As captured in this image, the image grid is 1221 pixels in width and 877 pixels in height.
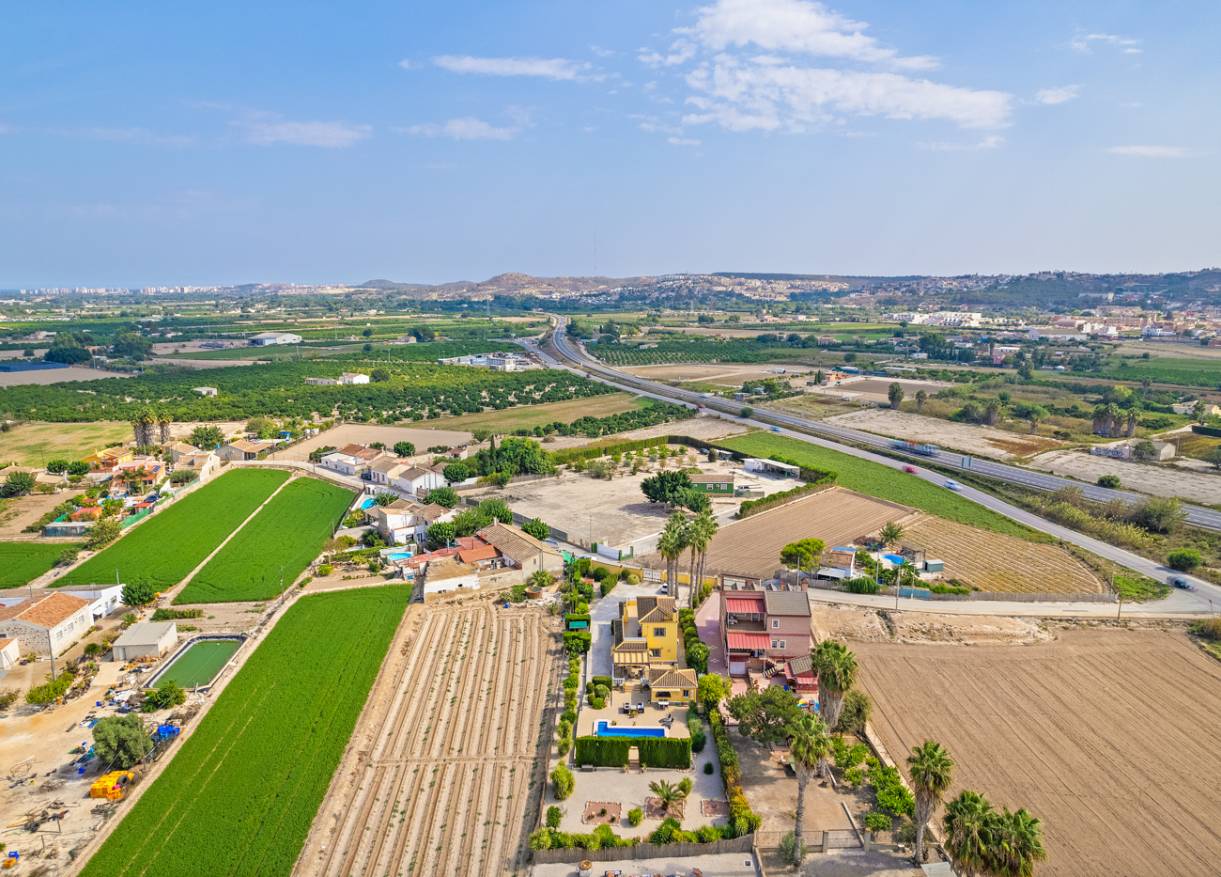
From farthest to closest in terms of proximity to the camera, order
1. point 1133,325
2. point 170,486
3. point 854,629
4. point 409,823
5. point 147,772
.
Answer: point 1133,325 → point 170,486 → point 854,629 → point 147,772 → point 409,823

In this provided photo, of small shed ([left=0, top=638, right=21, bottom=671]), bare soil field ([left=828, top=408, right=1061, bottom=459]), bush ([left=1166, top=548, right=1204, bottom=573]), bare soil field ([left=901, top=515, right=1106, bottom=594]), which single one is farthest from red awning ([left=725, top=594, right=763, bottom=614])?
bare soil field ([left=828, top=408, right=1061, bottom=459])

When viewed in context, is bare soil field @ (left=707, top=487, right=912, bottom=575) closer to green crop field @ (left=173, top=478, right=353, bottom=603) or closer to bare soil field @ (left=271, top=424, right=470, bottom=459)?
green crop field @ (left=173, top=478, right=353, bottom=603)

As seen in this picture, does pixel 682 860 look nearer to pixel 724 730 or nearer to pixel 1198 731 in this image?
pixel 724 730

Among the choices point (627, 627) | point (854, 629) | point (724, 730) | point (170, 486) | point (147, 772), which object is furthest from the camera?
point (170, 486)

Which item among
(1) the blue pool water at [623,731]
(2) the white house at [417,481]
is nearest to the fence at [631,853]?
(1) the blue pool water at [623,731]

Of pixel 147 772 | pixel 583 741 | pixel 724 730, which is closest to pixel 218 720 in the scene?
pixel 147 772

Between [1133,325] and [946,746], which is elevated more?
[1133,325]

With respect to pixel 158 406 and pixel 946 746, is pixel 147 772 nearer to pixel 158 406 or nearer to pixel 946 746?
pixel 946 746

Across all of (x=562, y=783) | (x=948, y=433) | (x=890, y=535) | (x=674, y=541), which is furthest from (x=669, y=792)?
(x=948, y=433)

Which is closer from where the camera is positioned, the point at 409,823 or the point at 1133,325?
the point at 409,823
